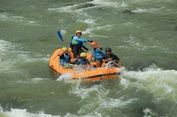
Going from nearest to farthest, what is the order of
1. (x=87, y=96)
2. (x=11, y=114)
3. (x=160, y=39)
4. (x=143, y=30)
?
(x=11, y=114) < (x=87, y=96) < (x=160, y=39) < (x=143, y=30)

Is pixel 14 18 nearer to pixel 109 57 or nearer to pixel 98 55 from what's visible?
Answer: pixel 98 55

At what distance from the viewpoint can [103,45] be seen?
18.4 meters

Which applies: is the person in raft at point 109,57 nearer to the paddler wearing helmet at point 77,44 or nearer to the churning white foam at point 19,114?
the paddler wearing helmet at point 77,44

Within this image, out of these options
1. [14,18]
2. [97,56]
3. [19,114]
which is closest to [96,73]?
[97,56]

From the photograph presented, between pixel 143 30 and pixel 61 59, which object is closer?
pixel 61 59

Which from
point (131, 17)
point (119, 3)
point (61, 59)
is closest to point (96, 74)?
point (61, 59)

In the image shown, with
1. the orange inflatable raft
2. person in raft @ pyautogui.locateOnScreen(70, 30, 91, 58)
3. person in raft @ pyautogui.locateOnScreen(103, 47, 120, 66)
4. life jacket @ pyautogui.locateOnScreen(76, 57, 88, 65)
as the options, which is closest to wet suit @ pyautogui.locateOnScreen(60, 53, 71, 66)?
person in raft @ pyautogui.locateOnScreen(70, 30, 91, 58)

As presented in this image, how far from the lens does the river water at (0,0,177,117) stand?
1309 centimetres

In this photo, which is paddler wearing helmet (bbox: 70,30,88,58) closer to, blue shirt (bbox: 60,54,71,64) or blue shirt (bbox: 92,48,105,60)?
blue shirt (bbox: 60,54,71,64)

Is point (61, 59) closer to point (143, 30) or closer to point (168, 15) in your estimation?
point (143, 30)

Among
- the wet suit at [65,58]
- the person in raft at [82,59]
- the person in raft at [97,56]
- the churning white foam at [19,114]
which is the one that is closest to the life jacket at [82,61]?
the person in raft at [82,59]

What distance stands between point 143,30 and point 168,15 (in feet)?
9.21

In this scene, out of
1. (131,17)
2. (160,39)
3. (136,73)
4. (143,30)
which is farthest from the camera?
(131,17)

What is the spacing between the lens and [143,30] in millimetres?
20078
